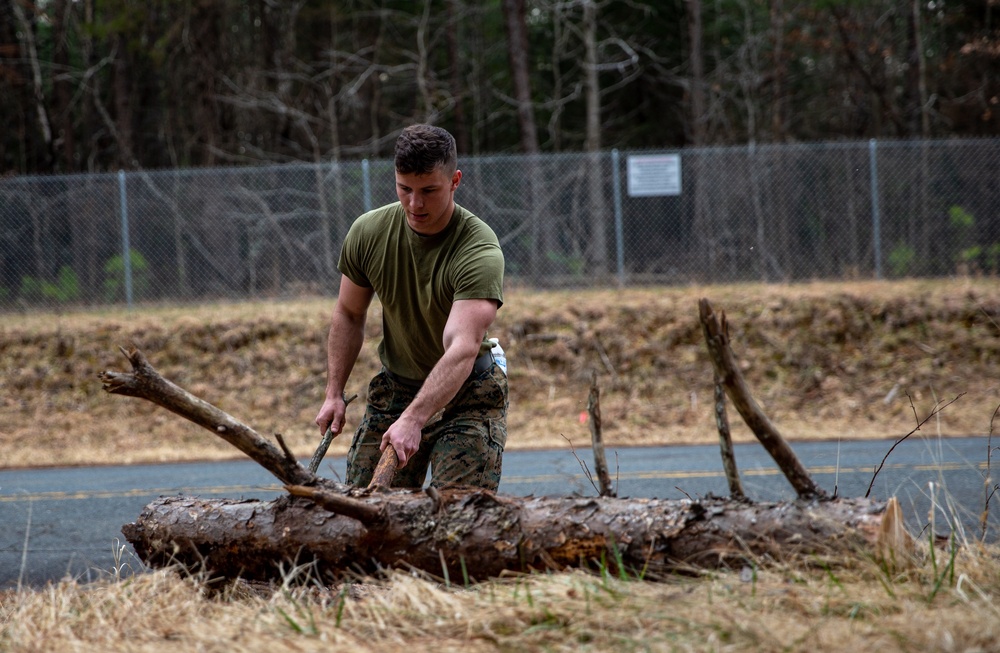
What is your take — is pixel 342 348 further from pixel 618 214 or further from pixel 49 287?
pixel 49 287

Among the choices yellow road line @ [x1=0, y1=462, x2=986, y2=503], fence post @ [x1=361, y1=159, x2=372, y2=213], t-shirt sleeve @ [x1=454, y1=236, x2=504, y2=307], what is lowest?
yellow road line @ [x1=0, y1=462, x2=986, y2=503]

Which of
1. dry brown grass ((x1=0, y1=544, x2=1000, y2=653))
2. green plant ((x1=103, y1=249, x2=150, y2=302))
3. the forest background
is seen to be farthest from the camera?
the forest background

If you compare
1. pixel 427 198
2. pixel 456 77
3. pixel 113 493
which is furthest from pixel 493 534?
pixel 456 77

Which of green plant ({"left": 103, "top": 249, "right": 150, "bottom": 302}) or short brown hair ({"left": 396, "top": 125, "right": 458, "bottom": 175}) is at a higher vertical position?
short brown hair ({"left": 396, "top": 125, "right": 458, "bottom": 175})

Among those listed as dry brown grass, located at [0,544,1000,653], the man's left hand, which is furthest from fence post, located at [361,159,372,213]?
dry brown grass, located at [0,544,1000,653]

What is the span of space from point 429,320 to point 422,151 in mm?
748

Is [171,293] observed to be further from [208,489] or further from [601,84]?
[601,84]

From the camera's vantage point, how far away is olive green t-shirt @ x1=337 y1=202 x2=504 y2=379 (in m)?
3.91

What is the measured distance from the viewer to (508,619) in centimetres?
271

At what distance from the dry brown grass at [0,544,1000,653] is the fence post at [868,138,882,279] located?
37.1 ft

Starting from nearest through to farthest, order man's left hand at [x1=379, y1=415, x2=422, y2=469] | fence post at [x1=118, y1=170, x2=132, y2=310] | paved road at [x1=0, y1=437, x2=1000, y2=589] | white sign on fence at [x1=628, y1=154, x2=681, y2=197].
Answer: man's left hand at [x1=379, y1=415, x2=422, y2=469] → paved road at [x1=0, y1=437, x2=1000, y2=589] → white sign on fence at [x1=628, y1=154, x2=681, y2=197] → fence post at [x1=118, y1=170, x2=132, y2=310]

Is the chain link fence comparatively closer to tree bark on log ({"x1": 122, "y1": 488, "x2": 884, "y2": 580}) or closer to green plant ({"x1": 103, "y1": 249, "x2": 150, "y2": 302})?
green plant ({"x1": 103, "y1": 249, "x2": 150, "y2": 302})

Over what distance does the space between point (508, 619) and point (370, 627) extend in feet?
1.40

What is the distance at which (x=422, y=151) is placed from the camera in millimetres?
3734
